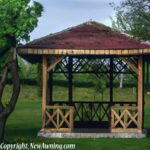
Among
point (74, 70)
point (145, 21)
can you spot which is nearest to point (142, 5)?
point (145, 21)

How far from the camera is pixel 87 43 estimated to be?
20641 millimetres

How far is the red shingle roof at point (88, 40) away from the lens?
20109 millimetres

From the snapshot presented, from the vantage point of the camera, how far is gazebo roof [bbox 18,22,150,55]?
1981 cm

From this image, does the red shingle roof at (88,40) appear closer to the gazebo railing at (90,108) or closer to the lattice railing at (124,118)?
the lattice railing at (124,118)

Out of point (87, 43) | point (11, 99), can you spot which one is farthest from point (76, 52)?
point (11, 99)

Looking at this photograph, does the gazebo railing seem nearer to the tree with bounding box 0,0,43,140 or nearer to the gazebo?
the gazebo

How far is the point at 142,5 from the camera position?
55.4 feet

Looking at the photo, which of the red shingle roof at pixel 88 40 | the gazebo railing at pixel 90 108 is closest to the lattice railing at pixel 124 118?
the gazebo railing at pixel 90 108

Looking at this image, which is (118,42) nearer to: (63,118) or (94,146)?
(63,118)

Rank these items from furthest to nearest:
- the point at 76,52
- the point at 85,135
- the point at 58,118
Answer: the point at 58,118 < the point at 85,135 < the point at 76,52

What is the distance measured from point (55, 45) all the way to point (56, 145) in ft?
15.0

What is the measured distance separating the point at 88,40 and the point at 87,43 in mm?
419

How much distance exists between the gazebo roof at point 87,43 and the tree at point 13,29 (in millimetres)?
2358

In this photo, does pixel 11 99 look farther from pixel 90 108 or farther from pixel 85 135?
pixel 90 108
